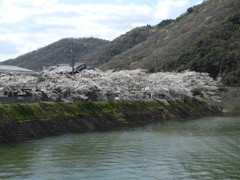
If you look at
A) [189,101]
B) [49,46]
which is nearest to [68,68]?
[189,101]

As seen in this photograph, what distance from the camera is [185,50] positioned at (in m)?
71.4

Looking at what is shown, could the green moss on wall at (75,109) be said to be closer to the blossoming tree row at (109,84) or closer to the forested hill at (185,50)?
the blossoming tree row at (109,84)

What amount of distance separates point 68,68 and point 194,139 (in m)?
34.1

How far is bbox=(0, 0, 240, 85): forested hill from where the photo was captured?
6400 centimetres

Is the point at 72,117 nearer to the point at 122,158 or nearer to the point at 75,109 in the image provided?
the point at 75,109

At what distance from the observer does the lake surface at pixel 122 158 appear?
11859mm

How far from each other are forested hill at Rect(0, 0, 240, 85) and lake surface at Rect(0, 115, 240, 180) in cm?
2258

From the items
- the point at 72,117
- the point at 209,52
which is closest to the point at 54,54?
the point at 209,52

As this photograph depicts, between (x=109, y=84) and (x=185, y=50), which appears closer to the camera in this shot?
(x=109, y=84)

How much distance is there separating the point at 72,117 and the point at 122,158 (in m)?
11.6

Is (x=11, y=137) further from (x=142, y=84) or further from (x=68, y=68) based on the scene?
(x=68, y=68)

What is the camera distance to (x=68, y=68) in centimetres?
5141

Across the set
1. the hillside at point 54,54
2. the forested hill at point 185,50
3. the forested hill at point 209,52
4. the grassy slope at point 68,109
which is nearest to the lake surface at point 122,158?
the grassy slope at point 68,109

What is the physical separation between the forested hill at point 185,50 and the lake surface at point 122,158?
22.6 m
